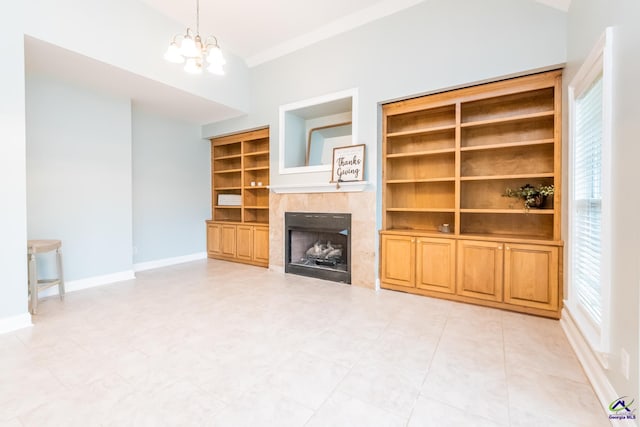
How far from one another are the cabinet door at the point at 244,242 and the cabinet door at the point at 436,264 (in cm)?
307

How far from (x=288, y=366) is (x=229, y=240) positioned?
4055 millimetres

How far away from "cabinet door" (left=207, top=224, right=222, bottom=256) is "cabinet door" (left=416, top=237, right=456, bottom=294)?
3963mm

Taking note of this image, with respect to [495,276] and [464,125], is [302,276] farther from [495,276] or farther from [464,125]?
[464,125]

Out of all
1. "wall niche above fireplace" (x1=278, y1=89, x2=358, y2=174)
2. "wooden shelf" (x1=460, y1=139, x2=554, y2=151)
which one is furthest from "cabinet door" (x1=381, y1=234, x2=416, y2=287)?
"wall niche above fireplace" (x1=278, y1=89, x2=358, y2=174)

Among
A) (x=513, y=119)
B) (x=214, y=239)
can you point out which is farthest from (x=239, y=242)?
(x=513, y=119)

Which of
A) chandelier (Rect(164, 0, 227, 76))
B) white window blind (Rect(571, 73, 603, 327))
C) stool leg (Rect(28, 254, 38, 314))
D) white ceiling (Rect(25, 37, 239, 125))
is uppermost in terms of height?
white ceiling (Rect(25, 37, 239, 125))

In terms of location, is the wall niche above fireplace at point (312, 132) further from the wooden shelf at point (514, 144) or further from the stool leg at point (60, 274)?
the stool leg at point (60, 274)

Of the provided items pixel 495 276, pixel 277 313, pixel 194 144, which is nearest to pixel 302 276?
pixel 277 313

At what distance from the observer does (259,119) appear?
507 centimetres

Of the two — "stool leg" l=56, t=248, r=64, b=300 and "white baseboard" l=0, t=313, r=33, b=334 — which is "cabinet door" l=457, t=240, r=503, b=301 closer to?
"white baseboard" l=0, t=313, r=33, b=334

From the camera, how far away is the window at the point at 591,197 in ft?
5.71

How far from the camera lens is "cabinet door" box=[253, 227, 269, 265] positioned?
5246 millimetres

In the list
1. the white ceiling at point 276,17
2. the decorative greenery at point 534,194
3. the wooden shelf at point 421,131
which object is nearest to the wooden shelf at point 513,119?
the wooden shelf at point 421,131

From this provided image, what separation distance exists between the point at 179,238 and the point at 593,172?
5.95 m
